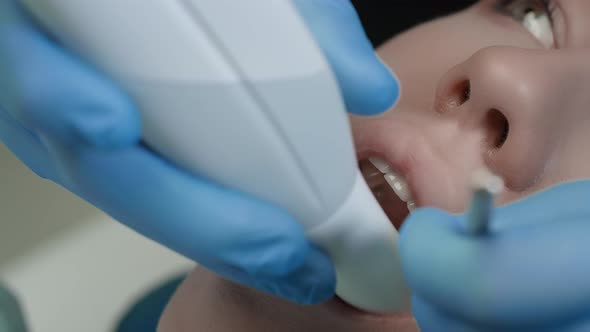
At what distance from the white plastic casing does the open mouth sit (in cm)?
17

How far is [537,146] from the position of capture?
1.83ft

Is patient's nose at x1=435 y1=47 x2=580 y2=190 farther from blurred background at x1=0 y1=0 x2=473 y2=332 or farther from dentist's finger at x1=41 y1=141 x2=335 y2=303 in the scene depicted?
blurred background at x1=0 y1=0 x2=473 y2=332

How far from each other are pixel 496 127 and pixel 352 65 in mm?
173

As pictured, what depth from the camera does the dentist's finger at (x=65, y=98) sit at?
388 mm

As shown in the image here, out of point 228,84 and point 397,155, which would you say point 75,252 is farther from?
point 228,84

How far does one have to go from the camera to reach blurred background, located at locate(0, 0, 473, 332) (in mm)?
983

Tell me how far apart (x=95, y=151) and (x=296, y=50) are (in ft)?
0.41

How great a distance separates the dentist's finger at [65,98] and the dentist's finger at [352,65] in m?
0.14

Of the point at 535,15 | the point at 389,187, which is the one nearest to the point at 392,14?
the point at 535,15

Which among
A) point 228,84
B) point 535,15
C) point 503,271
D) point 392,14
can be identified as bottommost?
point 392,14

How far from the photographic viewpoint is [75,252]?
1038 millimetres

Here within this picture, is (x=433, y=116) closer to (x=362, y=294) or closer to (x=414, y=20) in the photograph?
(x=362, y=294)

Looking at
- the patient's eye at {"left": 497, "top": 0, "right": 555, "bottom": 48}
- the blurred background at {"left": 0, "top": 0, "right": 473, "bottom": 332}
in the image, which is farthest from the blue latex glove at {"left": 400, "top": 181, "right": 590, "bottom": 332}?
the blurred background at {"left": 0, "top": 0, "right": 473, "bottom": 332}

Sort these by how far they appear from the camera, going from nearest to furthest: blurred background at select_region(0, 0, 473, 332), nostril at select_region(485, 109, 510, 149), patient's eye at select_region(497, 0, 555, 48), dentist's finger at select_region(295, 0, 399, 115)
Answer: dentist's finger at select_region(295, 0, 399, 115)
nostril at select_region(485, 109, 510, 149)
patient's eye at select_region(497, 0, 555, 48)
blurred background at select_region(0, 0, 473, 332)
